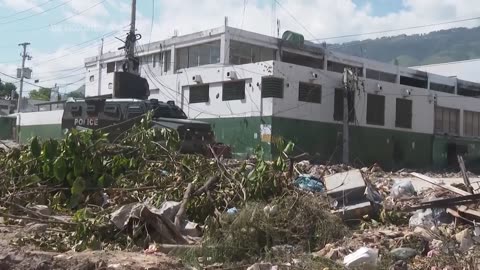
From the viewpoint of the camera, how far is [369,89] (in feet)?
103

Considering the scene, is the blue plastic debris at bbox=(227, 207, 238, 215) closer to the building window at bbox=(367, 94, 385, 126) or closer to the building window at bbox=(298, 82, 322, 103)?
the building window at bbox=(298, 82, 322, 103)

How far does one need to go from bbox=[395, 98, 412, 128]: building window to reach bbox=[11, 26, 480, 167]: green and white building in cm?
6

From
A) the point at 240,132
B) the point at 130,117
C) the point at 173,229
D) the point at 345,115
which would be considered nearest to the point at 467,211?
the point at 173,229

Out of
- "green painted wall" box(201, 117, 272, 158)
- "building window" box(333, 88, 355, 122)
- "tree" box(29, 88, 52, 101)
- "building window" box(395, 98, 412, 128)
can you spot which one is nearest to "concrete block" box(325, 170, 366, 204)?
"green painted wall" box(201, 117, 272, 158)

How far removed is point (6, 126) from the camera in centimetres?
4847

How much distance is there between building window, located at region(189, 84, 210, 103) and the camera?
30.7 m

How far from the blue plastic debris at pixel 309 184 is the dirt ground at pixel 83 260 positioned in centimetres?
325

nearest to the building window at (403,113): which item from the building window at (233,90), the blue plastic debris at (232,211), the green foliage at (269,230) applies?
the building window at (233,90)

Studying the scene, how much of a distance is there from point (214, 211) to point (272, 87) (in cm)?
1974

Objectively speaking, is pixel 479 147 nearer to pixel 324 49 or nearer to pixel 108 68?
pixel 324 49

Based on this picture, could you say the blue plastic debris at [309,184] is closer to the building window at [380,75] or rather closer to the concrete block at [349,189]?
the concrete block at [349,189]

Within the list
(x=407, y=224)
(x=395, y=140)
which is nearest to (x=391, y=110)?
(x=395, y=140)

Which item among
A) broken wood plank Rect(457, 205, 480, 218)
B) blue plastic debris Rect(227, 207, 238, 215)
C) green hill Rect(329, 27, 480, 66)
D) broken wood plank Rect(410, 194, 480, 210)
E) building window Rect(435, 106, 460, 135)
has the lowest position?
blue plastic debris Rect(227, 207, 238, 215)

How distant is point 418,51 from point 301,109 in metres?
115
